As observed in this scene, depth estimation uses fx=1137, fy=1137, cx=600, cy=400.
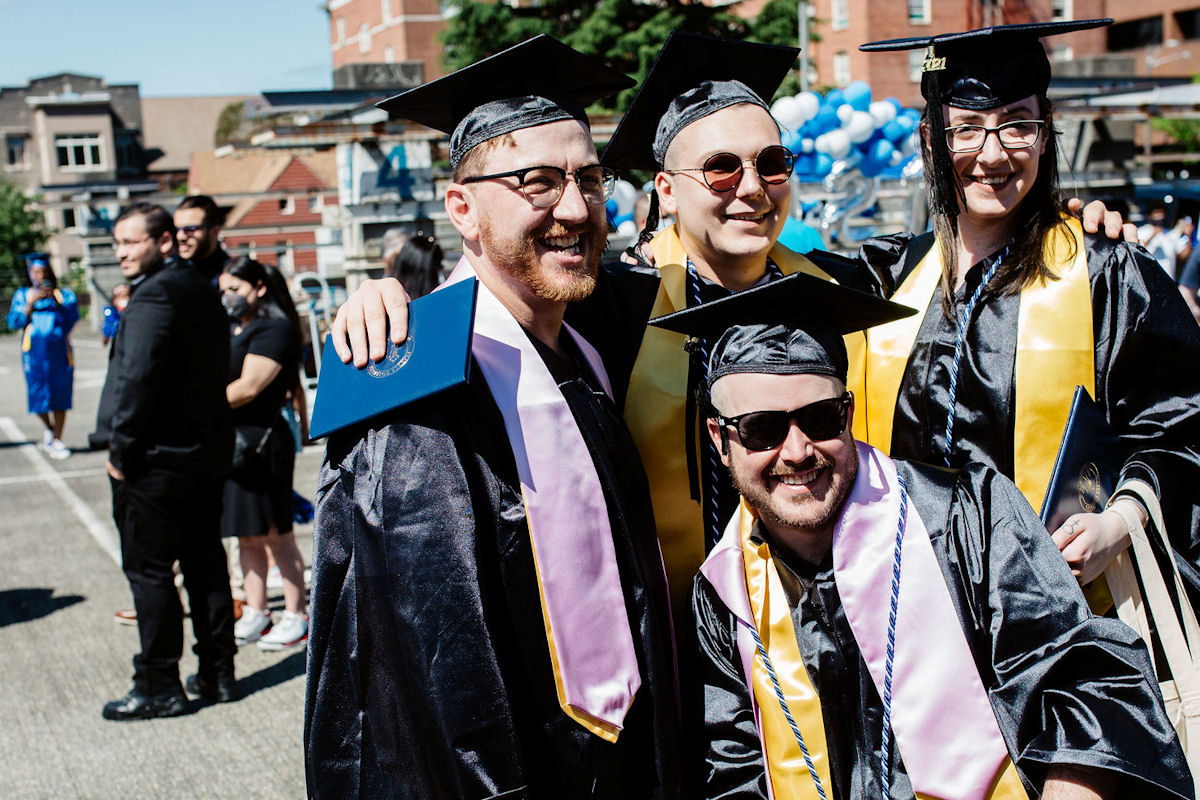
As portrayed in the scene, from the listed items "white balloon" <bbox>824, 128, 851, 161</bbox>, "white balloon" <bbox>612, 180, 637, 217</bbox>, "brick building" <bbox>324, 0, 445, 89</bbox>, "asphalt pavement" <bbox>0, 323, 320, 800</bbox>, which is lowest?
"asphalt pavement" <bbox>0, 323, 320, 800</bbox>

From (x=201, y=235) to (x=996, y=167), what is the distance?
4.59m

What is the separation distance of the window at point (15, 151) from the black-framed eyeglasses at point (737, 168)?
219 ft

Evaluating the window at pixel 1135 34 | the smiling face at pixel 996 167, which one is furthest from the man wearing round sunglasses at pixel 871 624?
the window at pixel 1135 34

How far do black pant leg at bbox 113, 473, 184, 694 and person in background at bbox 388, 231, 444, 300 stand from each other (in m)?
1.44

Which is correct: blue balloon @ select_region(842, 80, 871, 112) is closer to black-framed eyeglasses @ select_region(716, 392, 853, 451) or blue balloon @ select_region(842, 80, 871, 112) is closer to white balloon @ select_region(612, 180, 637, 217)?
white balloon @ select_region(612, 180, 637, 217)

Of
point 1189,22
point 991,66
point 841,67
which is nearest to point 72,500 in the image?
point 991,66

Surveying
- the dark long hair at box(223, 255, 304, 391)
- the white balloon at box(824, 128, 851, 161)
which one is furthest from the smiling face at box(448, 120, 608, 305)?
the white balloon at box(824, 128, 851, 161)

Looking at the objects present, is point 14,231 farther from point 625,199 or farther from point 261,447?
point 261,447

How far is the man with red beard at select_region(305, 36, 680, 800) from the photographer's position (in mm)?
1825

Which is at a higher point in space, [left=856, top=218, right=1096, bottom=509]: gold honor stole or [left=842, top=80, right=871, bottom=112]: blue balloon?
[left=842, top=80, right=871, bottom=112]: blue balloon

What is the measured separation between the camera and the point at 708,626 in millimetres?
2285

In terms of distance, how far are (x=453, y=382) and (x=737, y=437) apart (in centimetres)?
63

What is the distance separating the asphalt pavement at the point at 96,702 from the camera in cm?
427

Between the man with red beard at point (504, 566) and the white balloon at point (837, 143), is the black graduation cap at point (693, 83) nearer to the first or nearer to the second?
the man with red beard at point (504, 566)
